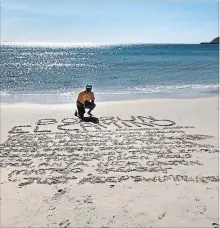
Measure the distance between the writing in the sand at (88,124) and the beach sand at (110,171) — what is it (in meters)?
0.03

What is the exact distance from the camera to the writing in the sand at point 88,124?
11.7 metres

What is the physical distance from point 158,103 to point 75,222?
11.8 meters

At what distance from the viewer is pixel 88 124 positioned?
1232cm

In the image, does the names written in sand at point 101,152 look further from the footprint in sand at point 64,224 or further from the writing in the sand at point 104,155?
Answer: the footprint in sand at point 64,224

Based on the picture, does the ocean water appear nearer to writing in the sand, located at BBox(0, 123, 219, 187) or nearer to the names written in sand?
the names written in sand

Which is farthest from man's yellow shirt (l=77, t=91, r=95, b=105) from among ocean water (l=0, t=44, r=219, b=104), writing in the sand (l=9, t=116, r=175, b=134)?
ocean water (l=0, t=44, r=219, b=104)

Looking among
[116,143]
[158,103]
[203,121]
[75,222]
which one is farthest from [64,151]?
[158,103]

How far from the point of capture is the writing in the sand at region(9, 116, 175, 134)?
11664mm

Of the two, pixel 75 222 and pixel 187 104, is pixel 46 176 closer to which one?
pixel 75 222

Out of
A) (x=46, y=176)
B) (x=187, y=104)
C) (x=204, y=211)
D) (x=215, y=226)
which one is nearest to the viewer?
(x=215, y=226)

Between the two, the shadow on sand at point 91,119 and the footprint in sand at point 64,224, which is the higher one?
the shadow on sand at point 91,119

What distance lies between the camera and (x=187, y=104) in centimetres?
1673

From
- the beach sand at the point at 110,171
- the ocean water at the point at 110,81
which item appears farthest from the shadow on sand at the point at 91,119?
the ocean water at the point at 110,81

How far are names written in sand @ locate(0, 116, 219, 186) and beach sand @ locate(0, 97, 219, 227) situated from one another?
0.02 m
